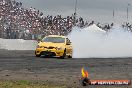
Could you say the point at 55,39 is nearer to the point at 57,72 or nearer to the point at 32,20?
the point at 57,72

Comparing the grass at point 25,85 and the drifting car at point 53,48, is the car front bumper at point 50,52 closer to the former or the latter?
the drifting car at point 53,48

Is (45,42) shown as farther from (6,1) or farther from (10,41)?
(6,1)

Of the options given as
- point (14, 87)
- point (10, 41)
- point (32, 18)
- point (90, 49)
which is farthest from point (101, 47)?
point (32, 18)

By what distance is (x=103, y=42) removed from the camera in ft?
128

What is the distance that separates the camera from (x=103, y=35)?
133ft

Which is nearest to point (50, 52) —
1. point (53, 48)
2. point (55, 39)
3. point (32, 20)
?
point (53, 48)

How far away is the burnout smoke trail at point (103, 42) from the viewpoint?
1423 inches

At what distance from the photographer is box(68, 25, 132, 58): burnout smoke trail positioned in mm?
36156

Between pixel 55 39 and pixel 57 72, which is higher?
pixel 55 39

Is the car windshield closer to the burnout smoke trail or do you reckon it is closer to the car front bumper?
the car front bumper

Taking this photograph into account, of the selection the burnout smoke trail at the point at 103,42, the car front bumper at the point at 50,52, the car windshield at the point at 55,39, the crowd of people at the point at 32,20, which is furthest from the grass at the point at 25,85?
the crowd of people at the point at 32,20

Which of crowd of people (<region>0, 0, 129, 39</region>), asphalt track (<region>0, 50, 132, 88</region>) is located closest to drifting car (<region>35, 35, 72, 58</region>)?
asphalt track (<region>0, 50, 132, 88</region>)

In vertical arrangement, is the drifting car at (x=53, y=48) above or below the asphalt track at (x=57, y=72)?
above

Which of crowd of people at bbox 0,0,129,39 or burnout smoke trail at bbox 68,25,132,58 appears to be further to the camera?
crowd of people at bbox 0,0,129,39
